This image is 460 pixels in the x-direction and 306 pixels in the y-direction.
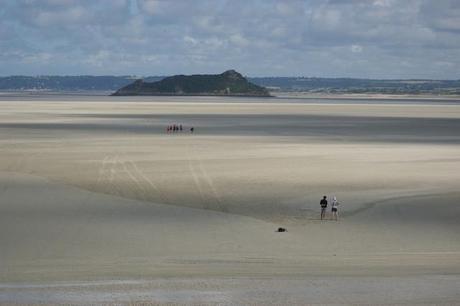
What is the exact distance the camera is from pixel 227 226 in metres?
19.5

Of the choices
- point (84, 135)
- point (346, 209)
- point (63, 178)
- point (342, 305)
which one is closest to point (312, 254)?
point (342, 305)

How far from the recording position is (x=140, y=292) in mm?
12375

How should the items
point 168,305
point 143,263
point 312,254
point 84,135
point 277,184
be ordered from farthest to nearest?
1. point 84,135
2. point 277,184
3. point 312,254
4. point 143,263
5. point 168,305

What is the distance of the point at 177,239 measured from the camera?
17828mm

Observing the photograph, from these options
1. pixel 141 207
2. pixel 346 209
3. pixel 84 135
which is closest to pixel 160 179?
pixel 141 207

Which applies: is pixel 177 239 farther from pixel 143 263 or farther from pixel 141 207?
pixel 141 207

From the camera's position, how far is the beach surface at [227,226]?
12766 mm

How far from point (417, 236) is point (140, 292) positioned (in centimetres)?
807

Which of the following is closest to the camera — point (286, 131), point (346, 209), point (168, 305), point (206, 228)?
point (168, 305)

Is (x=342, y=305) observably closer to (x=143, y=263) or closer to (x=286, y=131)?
(x=143, y=263)

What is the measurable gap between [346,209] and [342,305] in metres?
10.6

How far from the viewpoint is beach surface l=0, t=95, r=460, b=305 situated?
503 inches

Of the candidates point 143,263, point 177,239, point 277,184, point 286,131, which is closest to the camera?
point 143,263

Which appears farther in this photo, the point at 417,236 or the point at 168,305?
the point at 417,236
